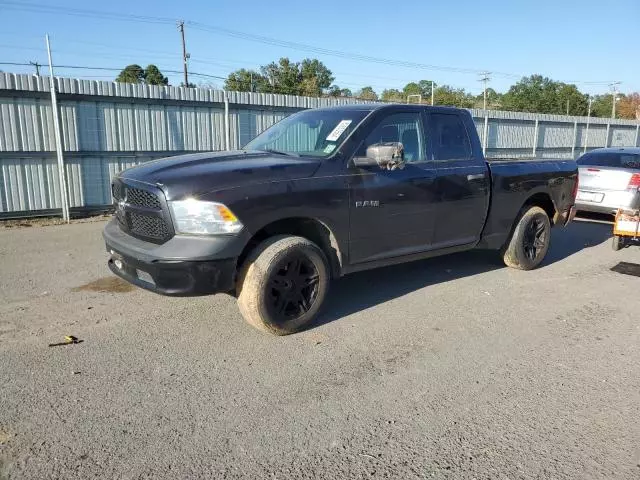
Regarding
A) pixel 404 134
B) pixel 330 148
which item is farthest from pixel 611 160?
pixel 330 148

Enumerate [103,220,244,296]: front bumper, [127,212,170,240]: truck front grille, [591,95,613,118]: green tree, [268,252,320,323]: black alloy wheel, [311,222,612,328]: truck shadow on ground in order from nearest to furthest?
[103,220,244,296]: front bumper
[127,212,170,240]: truck front grille
[268,252,320,323]: black alloy wheel
[311,222,612,328]: truck shadow on ground
[591,95,613,118]: green tree

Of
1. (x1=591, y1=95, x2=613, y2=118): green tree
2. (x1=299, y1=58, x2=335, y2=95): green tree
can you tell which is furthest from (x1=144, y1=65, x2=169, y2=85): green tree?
(x1=591, y1=95, x2=613, y2=118): green tree

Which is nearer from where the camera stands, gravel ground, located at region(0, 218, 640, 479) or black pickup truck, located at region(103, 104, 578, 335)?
gravel ground, located at region(0, 218, 640, 479)

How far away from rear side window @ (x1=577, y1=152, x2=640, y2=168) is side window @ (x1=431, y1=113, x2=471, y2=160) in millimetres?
4650

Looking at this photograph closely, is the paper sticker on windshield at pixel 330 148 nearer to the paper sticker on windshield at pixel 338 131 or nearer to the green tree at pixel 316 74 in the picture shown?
the paper sticker on windshield at pixel 338 131

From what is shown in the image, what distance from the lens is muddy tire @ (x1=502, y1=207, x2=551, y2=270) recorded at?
618 centimetres

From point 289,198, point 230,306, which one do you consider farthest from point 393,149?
point 230,306

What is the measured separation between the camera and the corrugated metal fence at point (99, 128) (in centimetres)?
962

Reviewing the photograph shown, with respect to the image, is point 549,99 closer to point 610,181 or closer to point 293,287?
point 610,181

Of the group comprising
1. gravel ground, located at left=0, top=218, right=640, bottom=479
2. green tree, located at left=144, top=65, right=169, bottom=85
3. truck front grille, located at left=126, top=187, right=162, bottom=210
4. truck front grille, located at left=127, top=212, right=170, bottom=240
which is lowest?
gravel ground, located at left=0, top=218, right=640, bottom=479

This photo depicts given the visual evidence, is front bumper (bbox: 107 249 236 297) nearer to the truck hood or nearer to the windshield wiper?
the truck hood

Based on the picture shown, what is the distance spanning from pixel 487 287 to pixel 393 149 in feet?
7.60

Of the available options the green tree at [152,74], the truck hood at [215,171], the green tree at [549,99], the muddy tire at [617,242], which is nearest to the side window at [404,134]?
the truck hood at [215,171]

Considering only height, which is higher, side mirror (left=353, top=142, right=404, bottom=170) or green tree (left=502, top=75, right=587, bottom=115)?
green tree (left=502, top=75, right=587, bottom=115)
